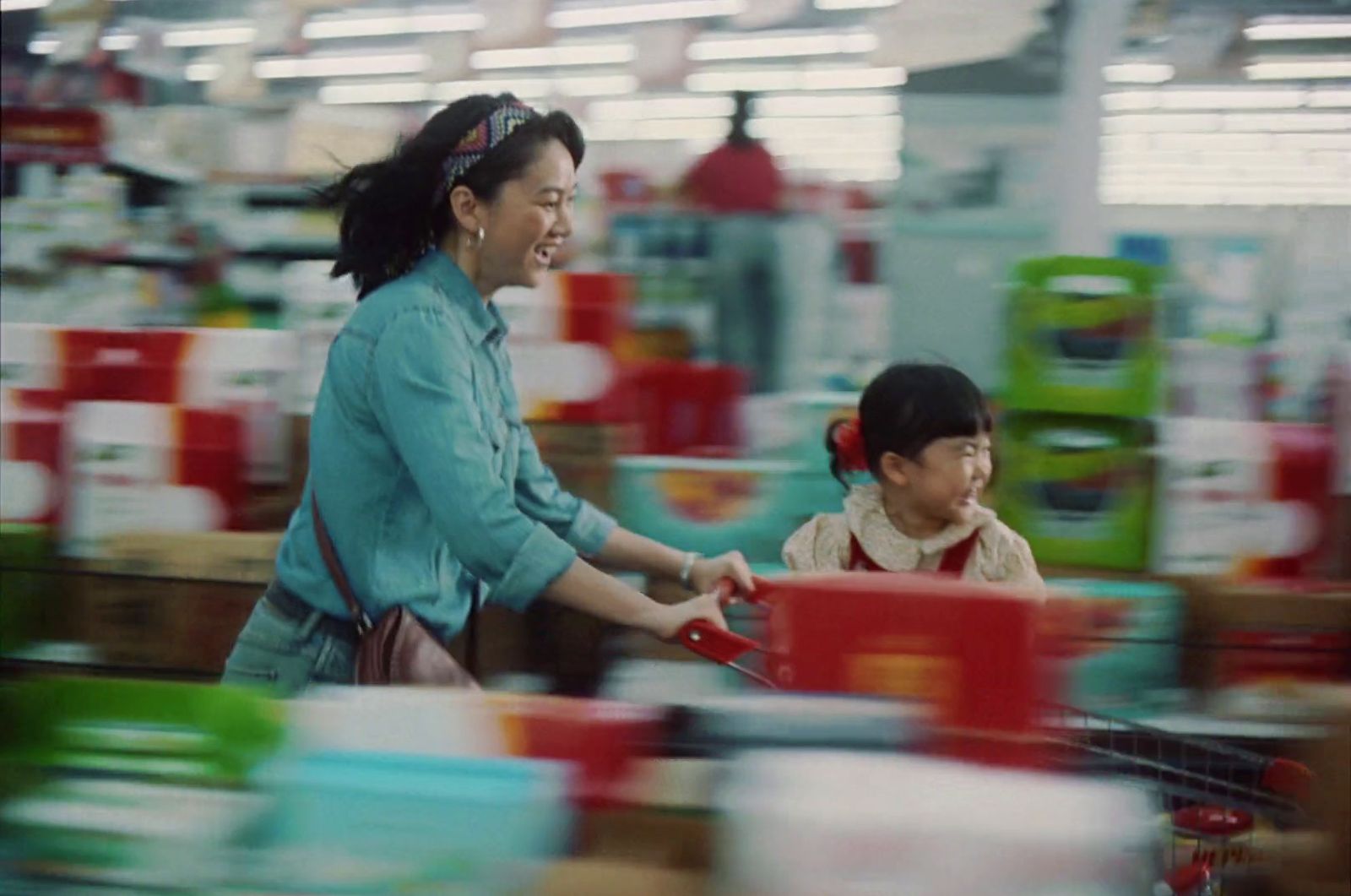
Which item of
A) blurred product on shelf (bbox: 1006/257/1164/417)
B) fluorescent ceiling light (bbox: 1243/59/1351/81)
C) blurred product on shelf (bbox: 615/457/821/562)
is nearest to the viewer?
blurred product on shelf (bbox: 1006/257/1164/417)

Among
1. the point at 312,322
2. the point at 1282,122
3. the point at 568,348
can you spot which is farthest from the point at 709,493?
the point at 1282,122

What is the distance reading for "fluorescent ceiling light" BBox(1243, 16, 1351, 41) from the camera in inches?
245

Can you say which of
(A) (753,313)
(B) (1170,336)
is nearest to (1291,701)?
(B) (1170,336)

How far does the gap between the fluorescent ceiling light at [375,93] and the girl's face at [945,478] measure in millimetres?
4462

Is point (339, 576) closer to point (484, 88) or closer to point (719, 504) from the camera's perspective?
point (719, 504)

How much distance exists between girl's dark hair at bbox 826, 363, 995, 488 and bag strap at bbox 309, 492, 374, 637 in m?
1.11

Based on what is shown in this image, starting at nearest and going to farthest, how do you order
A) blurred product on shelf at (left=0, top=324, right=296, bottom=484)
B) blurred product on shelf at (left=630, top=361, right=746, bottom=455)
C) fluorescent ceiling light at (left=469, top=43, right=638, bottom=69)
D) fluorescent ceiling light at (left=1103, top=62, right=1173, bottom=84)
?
blurred product on shelf at (left=0, top=324, right=296, bottom=484) → blurred product on shelf at (left=630, top=361, right=746, bottom=455) → fluorescent ceiling light at (left=1103, top=62, right=1173, bottom=84) → fluorescent ceiling light at (left=469, top=43, right=638, bottom=69)

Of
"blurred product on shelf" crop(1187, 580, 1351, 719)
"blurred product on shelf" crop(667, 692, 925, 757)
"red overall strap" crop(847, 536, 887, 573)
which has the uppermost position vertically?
"blurred product on shelf" crop(667, 692, 925, 757)

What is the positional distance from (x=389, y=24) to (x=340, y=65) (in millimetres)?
463

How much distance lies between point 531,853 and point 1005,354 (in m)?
2.74

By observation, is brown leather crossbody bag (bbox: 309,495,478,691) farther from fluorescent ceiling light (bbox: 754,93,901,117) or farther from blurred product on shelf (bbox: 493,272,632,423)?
fluorescent ceiling light (bbox: 754,93,901,117)

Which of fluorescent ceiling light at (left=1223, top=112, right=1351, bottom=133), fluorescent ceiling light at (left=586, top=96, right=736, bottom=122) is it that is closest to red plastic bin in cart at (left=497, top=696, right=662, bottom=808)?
fluorescent ceiling light at (left=586, top=96, right=736, bottom=122)

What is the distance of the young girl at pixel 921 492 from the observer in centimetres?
301

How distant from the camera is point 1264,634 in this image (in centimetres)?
342
